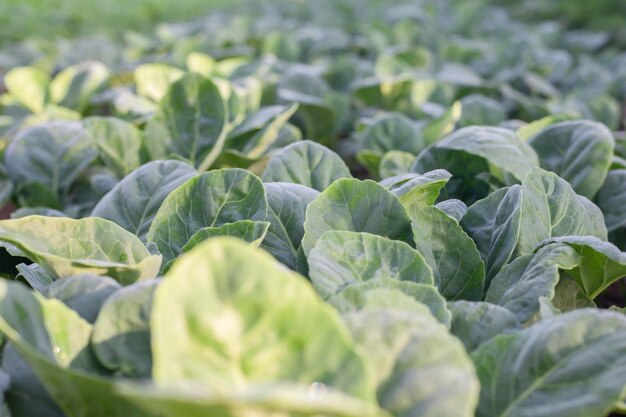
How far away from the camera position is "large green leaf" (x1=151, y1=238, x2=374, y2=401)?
2.99 ft

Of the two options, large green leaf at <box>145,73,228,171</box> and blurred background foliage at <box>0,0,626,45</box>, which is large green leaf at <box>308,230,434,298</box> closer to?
large green leaf at <box>145,73,228,171</box>

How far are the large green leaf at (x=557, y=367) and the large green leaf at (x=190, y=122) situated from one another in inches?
55.9

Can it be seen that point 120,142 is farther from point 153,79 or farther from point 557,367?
point 557,367

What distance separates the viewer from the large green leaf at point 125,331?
1143mm

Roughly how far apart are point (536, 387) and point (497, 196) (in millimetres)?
604

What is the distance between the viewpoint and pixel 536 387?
3.79ft

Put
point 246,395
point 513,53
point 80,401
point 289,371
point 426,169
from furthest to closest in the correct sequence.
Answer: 1. point 513,53
2. point 426,169
3. point 80,401
4. point 289,371
5. point 246,395

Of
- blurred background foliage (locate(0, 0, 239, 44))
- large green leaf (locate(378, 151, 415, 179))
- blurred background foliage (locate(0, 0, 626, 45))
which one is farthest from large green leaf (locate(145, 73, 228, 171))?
blurred background foliage (locate(0, 0, 239, 44))

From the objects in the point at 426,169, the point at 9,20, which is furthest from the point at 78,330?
the point at 9,20

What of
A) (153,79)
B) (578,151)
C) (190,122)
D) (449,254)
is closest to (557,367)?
(449,254)

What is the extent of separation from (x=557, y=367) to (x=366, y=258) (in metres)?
0.36

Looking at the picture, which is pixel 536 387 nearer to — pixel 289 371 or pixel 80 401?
pixel 289 371

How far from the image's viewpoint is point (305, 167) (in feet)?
6.15

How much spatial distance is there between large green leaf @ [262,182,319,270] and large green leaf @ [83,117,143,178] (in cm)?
103
